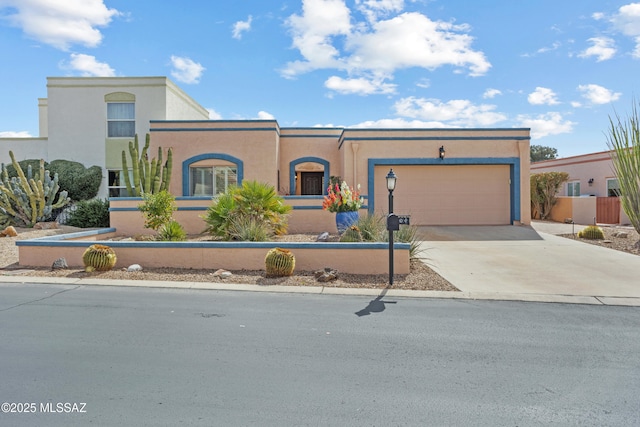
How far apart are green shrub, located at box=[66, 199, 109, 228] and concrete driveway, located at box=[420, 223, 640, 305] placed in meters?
11.8

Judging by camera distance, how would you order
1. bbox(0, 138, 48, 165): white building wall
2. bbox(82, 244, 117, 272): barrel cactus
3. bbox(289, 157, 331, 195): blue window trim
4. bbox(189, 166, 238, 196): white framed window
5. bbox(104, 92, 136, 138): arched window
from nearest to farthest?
bbox(82, 244, 117, 272): barrel cactus, bbox(189, 166, 238, 196): white framed window, bbox(289, 157, 331, 195): blue window trim, bbox(104, 92, 136, 138): arched window, bbox(0, 138, 48, 165): white building wall

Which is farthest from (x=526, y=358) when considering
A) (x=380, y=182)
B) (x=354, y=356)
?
(x=380, y=182)

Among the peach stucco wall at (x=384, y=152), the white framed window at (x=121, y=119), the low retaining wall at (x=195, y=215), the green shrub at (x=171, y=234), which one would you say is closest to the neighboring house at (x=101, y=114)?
the white framed window at (x=121, y=119)

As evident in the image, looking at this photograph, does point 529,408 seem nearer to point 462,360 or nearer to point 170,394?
point 462,360

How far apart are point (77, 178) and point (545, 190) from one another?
24173mm

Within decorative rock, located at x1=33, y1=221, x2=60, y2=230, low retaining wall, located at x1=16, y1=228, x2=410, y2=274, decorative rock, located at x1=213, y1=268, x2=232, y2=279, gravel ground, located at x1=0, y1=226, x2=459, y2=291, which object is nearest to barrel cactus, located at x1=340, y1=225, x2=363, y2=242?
low retaining wall, located at x1=16, y1=228, x2=410, y2=274

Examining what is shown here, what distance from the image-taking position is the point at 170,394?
371cm

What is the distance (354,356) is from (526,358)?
191 centimetres

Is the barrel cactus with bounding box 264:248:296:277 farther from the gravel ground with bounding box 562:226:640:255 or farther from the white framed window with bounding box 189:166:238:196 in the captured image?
the white framed window with bounding box 189:166:238:196

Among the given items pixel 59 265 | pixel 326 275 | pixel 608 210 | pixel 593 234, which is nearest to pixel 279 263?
pixel 326 275

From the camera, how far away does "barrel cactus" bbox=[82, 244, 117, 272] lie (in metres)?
9.09

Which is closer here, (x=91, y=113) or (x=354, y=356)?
(x=354, y=356)

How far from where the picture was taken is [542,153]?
2309 inches

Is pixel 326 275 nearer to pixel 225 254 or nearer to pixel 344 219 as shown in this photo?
pixel 225 254
